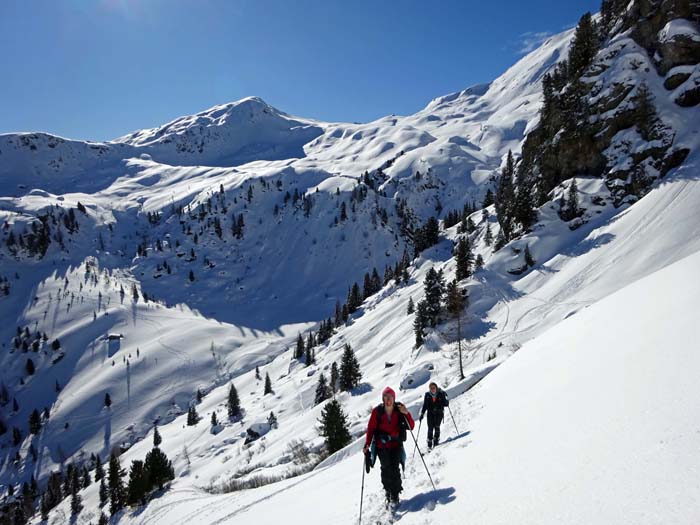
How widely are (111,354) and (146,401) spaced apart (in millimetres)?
29097

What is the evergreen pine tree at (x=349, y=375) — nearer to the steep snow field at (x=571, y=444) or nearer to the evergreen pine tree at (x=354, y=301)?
the steep snow field at (x=571, y=444)

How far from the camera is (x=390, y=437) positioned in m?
7.96

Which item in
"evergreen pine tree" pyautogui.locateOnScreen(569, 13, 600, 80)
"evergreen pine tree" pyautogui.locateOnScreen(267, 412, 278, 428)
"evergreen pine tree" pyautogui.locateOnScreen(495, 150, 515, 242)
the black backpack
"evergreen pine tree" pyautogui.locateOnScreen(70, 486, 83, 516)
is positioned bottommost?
"evergreen pine tree" pyautogui.locateOnScreen(70, 486, 83, 516)

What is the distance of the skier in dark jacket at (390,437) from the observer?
7.94 m

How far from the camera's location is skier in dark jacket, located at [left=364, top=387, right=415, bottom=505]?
794 cm

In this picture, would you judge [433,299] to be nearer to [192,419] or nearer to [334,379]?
[334,379]

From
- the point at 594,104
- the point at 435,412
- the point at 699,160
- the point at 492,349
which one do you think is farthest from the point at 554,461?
the point at 594,104

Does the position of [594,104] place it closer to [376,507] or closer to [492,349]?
[492,349]

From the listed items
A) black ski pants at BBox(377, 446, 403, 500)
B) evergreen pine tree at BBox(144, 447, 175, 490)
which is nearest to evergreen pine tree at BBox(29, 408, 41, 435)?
evergreen pine tree at BBox(144, 447, 175, 490)

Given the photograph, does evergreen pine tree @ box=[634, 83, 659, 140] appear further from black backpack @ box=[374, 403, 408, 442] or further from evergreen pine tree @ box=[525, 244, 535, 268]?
black backpack @ box=[374, 403, 408, 442]

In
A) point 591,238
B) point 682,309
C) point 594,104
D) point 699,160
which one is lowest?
point 682,309

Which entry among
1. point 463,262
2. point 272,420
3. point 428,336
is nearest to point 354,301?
point 463,262

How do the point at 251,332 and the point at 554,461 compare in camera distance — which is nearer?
the point at 554,461

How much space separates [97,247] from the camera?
615ft
